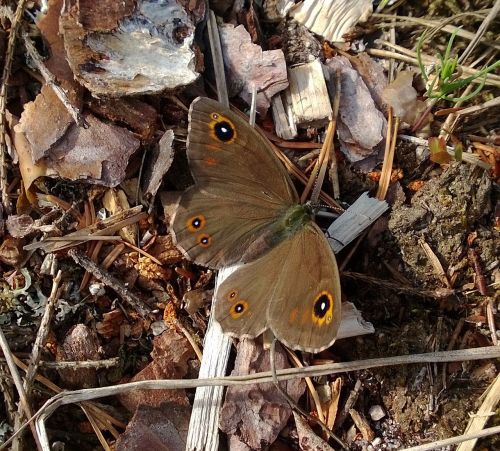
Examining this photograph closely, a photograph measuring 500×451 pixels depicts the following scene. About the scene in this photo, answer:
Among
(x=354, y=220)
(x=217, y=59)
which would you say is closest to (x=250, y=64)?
(x=217, y=59)

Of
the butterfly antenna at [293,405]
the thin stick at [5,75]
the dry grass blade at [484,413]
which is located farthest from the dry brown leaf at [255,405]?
the thin stick at [5,75]

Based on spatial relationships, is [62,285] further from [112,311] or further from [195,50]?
[195,50]

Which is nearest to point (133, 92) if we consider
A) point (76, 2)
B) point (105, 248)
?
point (76, 2)

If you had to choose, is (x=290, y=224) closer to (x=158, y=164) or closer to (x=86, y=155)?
(x=158, y=164)

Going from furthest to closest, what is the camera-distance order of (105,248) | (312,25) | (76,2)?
(312,25) < (105,248) < (76,2)

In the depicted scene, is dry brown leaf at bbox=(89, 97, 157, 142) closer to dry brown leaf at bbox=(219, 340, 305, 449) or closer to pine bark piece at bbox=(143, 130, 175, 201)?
pine bark piece at bbox=(143, 130, 175, 201)

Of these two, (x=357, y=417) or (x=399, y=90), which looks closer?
(x=357, y=417)
